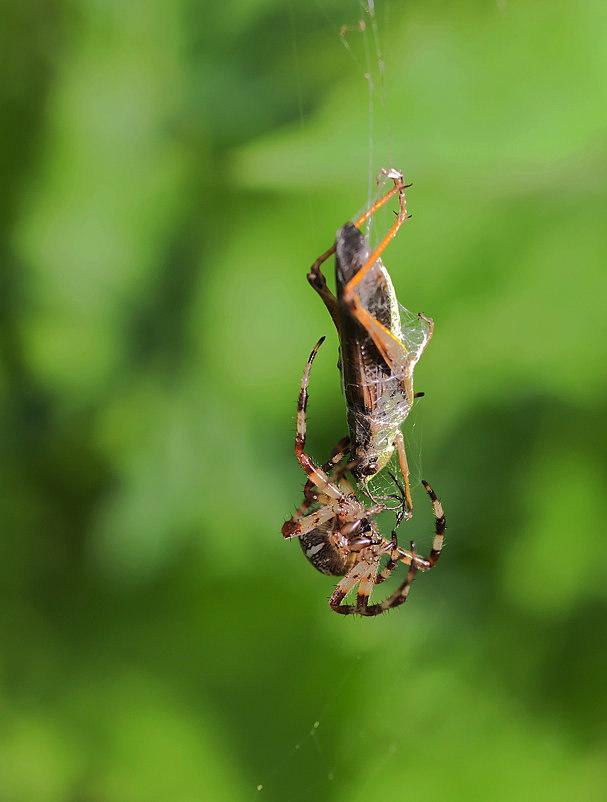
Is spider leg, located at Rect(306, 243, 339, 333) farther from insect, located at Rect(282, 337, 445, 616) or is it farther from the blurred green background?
the blurred green background

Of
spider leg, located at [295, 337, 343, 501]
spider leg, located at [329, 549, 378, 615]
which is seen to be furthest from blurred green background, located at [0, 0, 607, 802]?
spider leg, located at [295, 337, 343, 501]

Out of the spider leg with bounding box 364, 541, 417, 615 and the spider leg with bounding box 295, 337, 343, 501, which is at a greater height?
the spider leg with bounding box 295, 337, 343, 501

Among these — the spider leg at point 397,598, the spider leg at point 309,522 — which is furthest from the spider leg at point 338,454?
the spider leg at point 397,598

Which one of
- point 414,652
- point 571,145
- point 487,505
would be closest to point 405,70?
point 571,145

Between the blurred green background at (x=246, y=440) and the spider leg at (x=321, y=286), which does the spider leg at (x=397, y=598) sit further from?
the spider leg at (x=321, y=286)

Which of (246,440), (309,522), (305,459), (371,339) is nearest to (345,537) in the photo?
(309,522)
